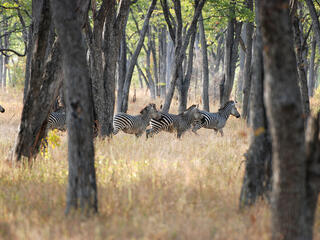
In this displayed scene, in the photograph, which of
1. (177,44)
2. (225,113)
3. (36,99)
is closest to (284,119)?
(36,99)

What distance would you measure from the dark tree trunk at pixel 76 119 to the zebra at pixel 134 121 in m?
7.13

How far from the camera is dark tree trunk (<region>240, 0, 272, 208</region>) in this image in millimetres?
4629

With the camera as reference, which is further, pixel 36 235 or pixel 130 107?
pixel 130 107

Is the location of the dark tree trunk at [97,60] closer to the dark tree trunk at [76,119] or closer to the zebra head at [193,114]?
the zebra head at [193,114]

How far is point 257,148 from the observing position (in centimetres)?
473

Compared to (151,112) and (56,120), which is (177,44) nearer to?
(151,112)

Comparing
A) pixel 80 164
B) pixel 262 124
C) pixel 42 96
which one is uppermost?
pixel 42 96

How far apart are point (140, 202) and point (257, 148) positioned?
5.69 feet

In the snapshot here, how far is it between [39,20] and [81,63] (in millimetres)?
2969

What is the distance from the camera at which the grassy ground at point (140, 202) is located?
400 cm

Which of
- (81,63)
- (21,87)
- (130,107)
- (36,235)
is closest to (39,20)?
(81,63)

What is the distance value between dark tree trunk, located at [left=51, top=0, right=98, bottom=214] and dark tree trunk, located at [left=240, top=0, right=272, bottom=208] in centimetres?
201

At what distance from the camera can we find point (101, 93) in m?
10.1

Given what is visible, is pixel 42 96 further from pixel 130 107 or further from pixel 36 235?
pixel 130 107
